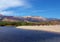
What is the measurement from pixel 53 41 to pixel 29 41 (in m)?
3.15

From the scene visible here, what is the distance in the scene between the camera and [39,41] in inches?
859

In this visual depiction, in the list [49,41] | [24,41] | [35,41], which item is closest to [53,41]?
[49,41]

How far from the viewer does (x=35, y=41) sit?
2186cm

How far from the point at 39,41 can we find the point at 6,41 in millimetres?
4171

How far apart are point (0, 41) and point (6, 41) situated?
0.73m

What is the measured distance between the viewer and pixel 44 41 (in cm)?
2188

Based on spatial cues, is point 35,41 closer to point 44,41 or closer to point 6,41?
point 44,41

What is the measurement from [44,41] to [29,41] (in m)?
1.93

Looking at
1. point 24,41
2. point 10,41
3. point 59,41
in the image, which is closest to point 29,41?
point 24,41

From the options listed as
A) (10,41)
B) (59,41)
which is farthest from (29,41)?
(59,41)

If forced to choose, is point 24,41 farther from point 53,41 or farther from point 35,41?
point 53,41

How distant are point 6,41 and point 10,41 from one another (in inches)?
19.4

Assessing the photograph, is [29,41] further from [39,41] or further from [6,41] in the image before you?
[6,41]

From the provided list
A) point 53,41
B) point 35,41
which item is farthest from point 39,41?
point 53,41
